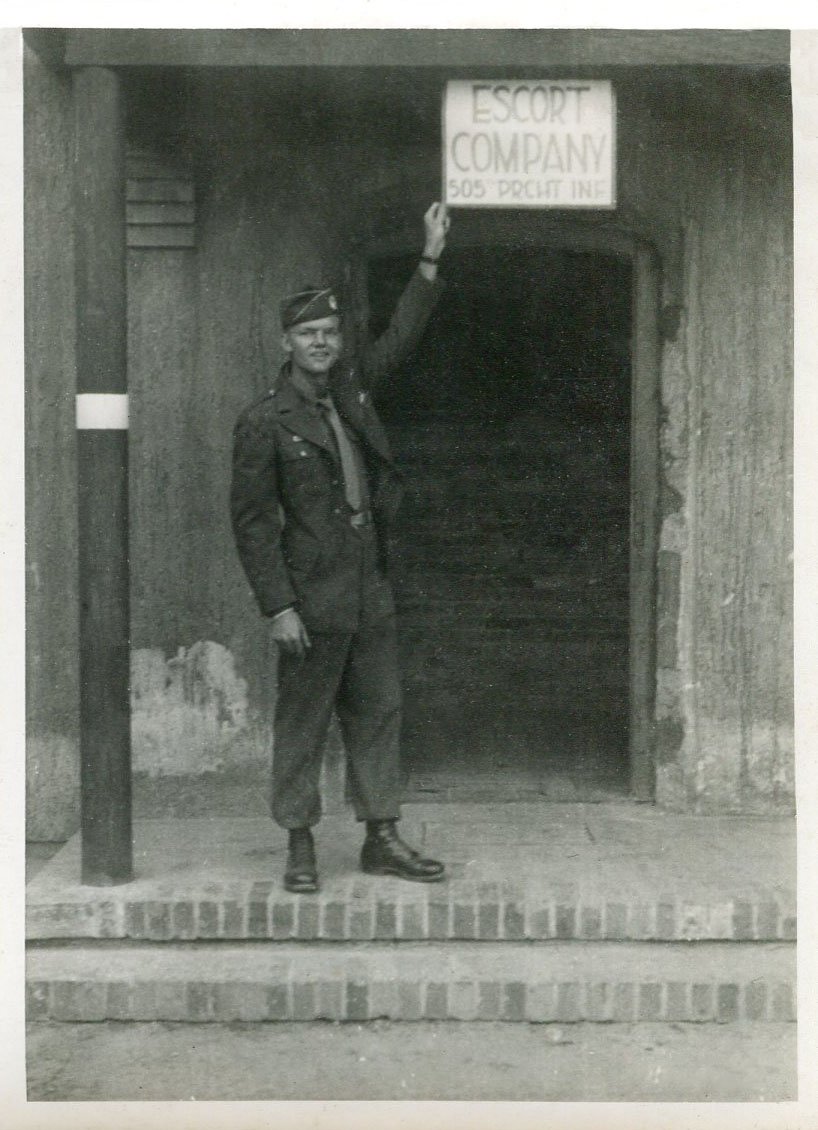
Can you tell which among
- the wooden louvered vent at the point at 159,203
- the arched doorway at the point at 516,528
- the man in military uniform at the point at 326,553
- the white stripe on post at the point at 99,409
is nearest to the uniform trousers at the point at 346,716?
the man in military uniform at the point at 326,553

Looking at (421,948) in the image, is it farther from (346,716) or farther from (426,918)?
(346,716)

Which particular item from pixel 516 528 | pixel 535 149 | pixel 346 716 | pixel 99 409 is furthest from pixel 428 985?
pixel 535 149

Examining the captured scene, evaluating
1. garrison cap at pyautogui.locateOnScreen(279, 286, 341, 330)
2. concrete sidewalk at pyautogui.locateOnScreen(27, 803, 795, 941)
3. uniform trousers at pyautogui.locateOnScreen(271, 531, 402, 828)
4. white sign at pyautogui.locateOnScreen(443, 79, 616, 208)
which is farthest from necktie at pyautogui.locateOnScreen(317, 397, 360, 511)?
concrete sidewalk at pyautogui.locateOnScreen(27, 803, 795, 941)

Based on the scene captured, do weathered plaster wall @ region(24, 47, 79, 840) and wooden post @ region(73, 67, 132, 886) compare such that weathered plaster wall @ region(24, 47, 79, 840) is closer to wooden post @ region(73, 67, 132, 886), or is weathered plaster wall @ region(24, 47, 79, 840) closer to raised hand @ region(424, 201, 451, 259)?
wooden post @ region(73, 67, 132, 886)

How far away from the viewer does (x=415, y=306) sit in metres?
4.90

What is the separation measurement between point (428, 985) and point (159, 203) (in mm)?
3033

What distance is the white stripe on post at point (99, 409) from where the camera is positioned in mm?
4953

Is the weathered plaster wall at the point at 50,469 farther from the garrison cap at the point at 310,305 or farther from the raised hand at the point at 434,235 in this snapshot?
the raised hand at the point at 434,235

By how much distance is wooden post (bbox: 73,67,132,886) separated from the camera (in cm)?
493

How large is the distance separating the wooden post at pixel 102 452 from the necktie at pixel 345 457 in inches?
25.8

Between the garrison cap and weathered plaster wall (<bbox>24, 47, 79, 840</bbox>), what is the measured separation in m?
1.28

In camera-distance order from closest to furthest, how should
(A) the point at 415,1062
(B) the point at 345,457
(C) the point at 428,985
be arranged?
(A) the point at 415,1062, (C) the point at 428,985, (B) the point at 345,457

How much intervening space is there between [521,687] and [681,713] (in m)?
1.11

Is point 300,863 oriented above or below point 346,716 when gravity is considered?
below
